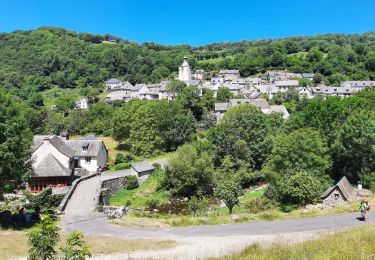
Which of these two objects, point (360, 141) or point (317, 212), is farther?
point (360, 141)

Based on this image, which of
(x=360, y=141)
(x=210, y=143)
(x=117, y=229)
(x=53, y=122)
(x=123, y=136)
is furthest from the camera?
(x=53, y=122)

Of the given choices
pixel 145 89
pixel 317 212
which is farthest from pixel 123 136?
pixel 145 89

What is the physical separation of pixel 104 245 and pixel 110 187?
23.9m

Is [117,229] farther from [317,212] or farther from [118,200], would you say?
[118,200]

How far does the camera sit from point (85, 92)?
14312 cm

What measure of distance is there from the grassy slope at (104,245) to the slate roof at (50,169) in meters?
21.3

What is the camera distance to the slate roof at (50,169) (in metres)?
45.1

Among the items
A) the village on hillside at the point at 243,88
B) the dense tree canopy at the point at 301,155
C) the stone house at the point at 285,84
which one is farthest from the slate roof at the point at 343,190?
the stone house at the point at 285,84

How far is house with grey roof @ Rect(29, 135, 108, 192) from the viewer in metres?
45.4

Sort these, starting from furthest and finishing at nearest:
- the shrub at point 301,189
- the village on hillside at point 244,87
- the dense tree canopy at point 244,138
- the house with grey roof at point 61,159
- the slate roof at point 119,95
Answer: the slate roof at point 119,95 → the village on hillside at point 244,87 → the dense tree canopy at point 244,138 → the house with grey roof at point 61,159 → the shrub at point 301,189

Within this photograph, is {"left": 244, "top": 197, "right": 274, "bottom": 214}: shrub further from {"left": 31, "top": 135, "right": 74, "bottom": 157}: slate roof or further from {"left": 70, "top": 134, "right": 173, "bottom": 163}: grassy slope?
{"left": 70, "top": 134, "right": 173, "bottom": 163}: grassy slope

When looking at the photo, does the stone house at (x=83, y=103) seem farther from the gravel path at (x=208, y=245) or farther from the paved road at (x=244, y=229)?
the gravel path at (x=208, y=245)

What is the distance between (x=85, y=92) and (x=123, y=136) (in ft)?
268

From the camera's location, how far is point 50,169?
150 ft
